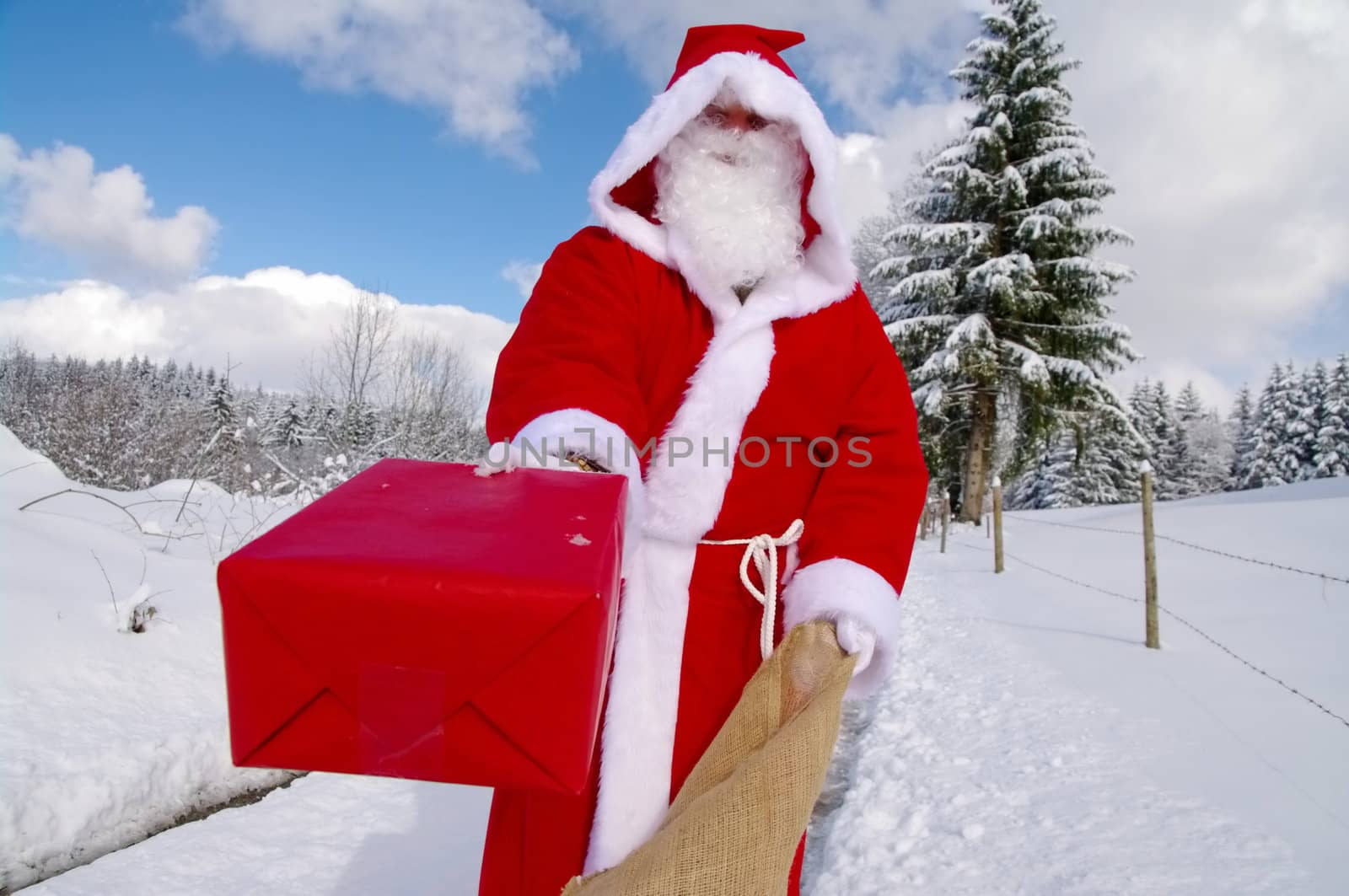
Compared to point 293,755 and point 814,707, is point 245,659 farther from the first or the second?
point 814,707

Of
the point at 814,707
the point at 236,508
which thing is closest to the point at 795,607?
the point at 814,707

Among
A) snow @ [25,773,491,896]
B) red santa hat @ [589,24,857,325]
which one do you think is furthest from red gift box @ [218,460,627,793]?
snow @ [25,773,491,896]

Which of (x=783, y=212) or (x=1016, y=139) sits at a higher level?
(x=1016, y=139)

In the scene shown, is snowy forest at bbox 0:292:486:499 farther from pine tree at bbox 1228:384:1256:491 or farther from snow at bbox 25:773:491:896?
pine tree at bbox 1228:384:1256:491

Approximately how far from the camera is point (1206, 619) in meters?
5.64

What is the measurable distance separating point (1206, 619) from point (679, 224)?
596 cm

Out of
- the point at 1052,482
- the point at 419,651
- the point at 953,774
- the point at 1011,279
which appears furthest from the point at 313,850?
the point at 1052,482

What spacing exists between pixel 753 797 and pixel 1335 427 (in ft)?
142

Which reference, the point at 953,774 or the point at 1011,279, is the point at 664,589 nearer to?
the point at 953,774

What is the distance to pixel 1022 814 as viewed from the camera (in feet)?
9.28

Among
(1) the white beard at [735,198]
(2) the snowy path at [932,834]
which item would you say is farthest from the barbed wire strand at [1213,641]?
(1) the white beard at [735,198]

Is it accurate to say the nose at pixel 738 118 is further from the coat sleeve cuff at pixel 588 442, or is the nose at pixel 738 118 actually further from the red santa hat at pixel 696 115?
the coat sleeve cuff at pixel 588 442

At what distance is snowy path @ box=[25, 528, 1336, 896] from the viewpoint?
2.34 m

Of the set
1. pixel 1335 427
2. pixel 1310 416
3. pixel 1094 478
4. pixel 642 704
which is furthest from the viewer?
pixel 1094 478
